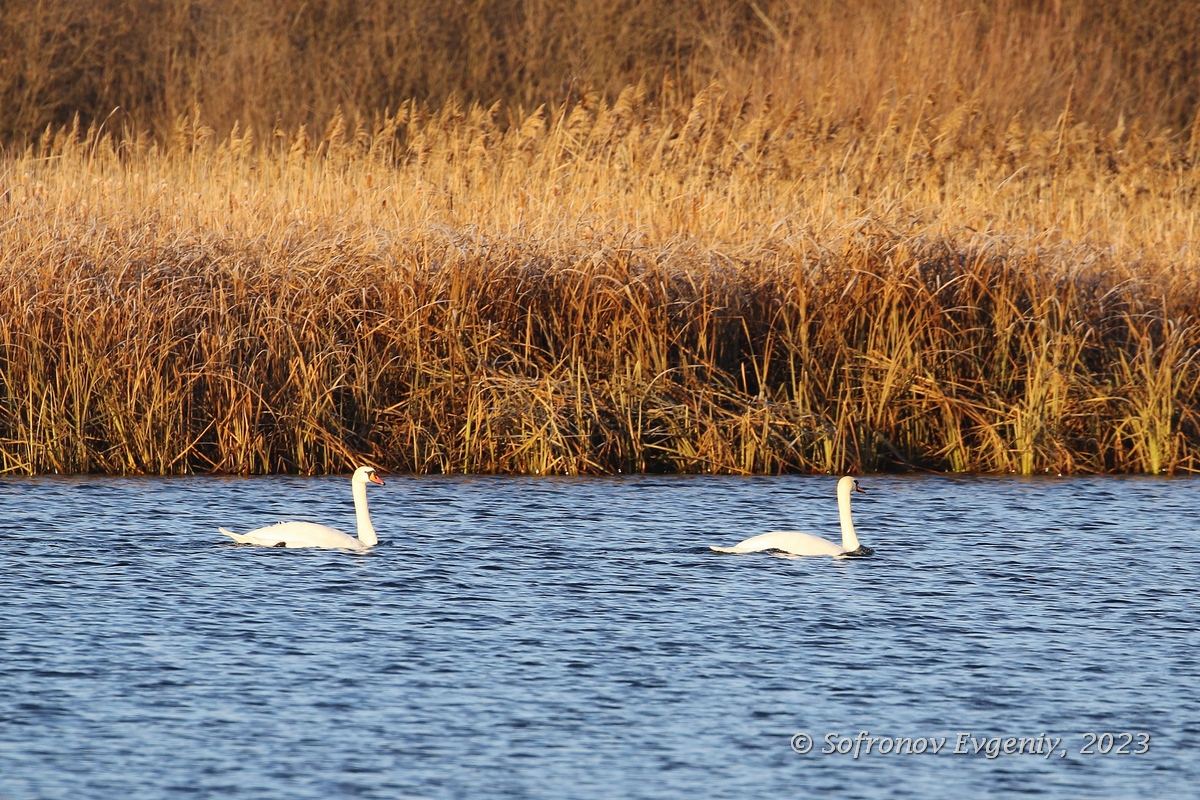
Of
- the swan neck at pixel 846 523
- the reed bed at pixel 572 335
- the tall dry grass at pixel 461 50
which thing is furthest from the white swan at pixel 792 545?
the tall dry grass at pixel 461 50

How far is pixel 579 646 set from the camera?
7727 millimetres

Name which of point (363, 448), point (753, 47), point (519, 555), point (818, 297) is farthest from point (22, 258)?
point (753, 47)

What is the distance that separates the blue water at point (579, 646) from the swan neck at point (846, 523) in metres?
0.13

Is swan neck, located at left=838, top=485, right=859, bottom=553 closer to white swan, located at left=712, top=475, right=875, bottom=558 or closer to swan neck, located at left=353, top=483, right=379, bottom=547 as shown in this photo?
white swan, located at left=712, top=475, right=875, bottom=558

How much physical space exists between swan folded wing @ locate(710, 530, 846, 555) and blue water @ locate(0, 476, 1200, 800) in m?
0.07

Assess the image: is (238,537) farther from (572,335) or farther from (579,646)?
(572,335)

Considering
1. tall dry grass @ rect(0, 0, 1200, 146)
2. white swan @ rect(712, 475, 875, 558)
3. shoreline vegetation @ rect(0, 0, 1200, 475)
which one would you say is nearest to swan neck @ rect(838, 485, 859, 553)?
white swan @ rect(712, 475, 875, 558)

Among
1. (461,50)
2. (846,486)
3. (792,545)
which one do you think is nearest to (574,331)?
(846,486)

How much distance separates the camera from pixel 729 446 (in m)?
12.3

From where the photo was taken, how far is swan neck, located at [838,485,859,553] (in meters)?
9.93

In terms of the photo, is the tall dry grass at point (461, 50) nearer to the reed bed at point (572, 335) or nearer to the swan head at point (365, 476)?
the reed bed at point (572, 335)

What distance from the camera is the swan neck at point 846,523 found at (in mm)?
9930

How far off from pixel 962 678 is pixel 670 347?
5.54 metres

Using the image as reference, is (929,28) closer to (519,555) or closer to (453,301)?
(453,301)
